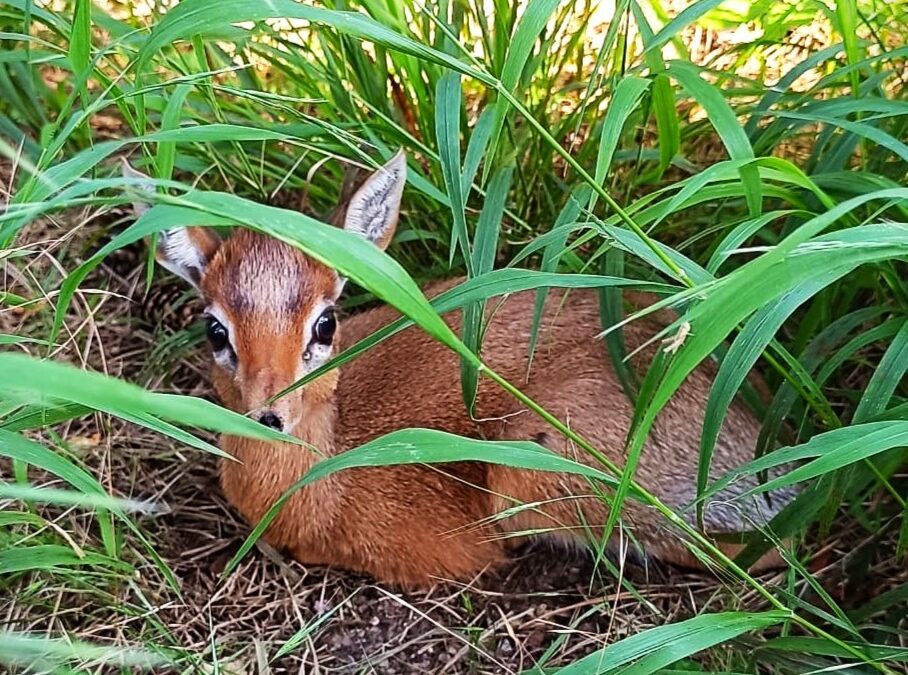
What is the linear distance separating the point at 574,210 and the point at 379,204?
476 millimetres

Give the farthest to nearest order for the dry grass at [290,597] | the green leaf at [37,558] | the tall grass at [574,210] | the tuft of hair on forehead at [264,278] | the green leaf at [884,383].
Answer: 1. the dry grass at [290,597]
2. the tuft of hair on forehead at [264,278]
3. the green leaf at [37,558]
4. the green leaf at [884,383]
5. the tall grass at [574,210]

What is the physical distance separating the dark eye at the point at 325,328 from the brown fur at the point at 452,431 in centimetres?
4

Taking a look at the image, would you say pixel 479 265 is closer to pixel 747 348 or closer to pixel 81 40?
pixel 747 348

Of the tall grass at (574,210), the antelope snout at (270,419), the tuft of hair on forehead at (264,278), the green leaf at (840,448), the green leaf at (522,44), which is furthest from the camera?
the tuft of hair on forehead at (264,278)

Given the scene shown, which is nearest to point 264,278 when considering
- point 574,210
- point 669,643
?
point 574,210

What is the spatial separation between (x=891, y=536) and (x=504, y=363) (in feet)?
3.10

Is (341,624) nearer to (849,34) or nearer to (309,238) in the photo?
(309,238)

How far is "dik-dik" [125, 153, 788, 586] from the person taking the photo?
2.14 m

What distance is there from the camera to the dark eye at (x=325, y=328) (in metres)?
2.15

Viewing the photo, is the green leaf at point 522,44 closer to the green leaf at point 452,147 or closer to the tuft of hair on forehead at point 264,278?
the green leaf at point 452,147

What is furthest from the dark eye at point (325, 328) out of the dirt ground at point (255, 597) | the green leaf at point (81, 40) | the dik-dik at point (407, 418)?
the green leaf at point (81, 40)

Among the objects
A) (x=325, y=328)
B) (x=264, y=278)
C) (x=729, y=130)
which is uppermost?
(x=729, y=130)

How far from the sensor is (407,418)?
2.46 m

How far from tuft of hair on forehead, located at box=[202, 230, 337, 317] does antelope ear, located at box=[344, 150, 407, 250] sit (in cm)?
13
